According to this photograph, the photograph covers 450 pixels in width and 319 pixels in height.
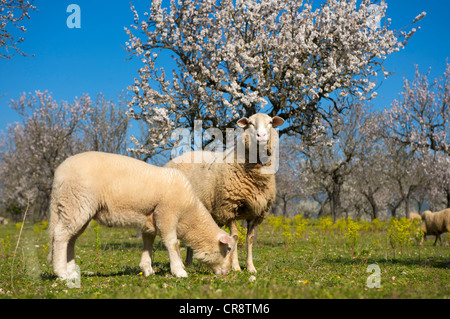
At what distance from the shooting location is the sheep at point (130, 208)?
5.96 meters

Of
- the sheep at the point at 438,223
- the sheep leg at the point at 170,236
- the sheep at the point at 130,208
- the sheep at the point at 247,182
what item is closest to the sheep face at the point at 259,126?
the sheep at the point at 247,182

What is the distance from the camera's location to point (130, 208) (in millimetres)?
6227

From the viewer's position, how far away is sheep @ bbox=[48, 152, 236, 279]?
19.5 ft

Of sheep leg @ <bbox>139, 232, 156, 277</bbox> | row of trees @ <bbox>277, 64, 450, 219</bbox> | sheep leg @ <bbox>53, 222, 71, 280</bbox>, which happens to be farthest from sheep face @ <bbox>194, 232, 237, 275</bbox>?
row of trees @ <bbox>277, 64, 450, 219</bbox>

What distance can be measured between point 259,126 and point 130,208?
9.84ft

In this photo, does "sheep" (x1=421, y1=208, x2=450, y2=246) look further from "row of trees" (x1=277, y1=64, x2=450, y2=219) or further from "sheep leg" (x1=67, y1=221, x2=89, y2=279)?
"sheep leg" (x1=67, y1=221, x2=89, y2=279)

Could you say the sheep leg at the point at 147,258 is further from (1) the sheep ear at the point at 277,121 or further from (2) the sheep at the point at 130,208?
(1) the sheep ear at the point at 277,121

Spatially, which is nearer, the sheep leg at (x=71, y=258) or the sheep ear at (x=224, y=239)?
the sheep leg at (x=71, y=258)

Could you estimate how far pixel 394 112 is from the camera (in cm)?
2617

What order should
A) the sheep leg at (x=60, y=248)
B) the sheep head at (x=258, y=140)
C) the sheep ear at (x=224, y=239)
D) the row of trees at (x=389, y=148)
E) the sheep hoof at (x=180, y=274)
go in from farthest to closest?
the row of trees at (x=389, y=148)
the sheep head at (x=258, y=140)
the sheep ear at (x=224, y=239)
the sheep hoof at (x=180, y=274)
the sheep leg at (x=60, y=248)

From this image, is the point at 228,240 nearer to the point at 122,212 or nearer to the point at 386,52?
the point at 122,212

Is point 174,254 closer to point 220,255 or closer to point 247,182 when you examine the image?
point 220,255

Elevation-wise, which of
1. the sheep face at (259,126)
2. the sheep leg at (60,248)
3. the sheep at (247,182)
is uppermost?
the sheep face at (259,126)

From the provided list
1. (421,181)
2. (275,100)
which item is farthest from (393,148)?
(275,100)
